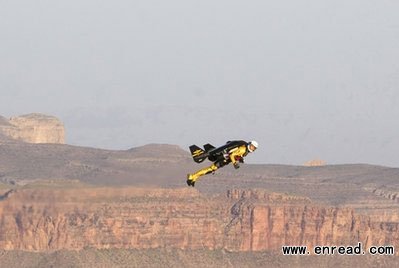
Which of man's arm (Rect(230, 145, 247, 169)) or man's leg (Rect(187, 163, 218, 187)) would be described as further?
man's arm (Rect(230, 145, 247, 169))

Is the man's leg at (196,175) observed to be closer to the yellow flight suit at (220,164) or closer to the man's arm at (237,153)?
the yellow flight suit at (220,164)

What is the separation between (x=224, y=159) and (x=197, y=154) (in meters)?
3.18

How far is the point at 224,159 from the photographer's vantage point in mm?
187375

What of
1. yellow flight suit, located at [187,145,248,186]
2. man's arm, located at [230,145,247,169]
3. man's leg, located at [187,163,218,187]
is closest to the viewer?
Result: man's leg, located at [187,163,218,187]

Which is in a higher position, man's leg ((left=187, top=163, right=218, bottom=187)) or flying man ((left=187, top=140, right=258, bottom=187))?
flying man ((left=187, top=140, right=258, bottom=187))

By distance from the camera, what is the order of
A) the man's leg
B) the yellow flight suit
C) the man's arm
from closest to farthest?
the man's leg → the yellow flight suit → the man's arm

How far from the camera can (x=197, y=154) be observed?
18888 centimetres

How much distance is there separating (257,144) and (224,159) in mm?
3866

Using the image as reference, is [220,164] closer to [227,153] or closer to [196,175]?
[227,153]

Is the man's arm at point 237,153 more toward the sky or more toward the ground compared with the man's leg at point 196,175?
more toward the sky

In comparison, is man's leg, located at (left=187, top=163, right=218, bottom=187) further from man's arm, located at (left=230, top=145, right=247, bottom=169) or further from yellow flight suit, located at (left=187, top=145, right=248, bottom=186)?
man's arm, located at (left=230, top=145, right=247, bottom=169)

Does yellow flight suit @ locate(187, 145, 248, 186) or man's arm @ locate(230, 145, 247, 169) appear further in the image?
man's arm @ locate(230, 145, 247, 169)

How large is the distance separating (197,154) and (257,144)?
20.6 feet

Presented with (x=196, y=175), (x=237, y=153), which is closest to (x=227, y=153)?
(x=237, y=153)
